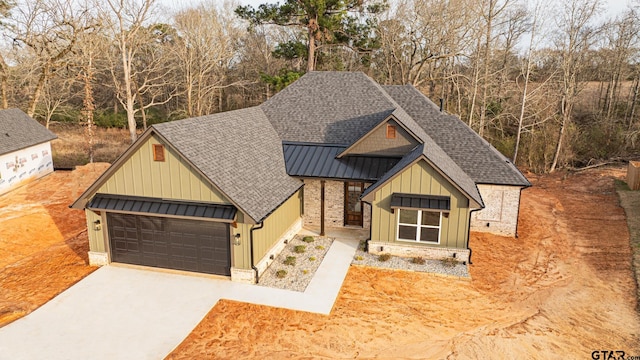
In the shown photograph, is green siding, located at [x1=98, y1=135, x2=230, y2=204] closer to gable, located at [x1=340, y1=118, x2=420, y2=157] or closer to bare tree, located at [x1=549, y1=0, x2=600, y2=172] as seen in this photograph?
gable, located at [x1=340, y1=118, x2=420, y2=157]

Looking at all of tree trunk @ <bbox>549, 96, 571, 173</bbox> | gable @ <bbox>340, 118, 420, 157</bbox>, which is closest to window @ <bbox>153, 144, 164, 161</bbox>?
gable @ <bbox>340, 118, 420, 157</bbox>

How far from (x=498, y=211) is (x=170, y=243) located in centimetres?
1444

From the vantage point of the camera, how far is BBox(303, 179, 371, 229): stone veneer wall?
752 inches

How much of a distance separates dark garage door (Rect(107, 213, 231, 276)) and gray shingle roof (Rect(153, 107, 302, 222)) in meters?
1.38

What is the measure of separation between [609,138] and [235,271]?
1279 inches

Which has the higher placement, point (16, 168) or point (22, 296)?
point (16, 168)

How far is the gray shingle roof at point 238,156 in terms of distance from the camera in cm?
1369

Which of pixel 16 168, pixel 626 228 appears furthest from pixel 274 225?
pixel 16 168

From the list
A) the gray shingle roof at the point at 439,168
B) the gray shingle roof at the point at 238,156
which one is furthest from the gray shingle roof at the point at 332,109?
the gray shingle roof at the point at 238,156

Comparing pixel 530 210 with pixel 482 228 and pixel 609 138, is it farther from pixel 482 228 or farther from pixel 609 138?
pixel 609 138

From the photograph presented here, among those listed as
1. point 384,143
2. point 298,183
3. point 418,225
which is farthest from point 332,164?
point 418,225

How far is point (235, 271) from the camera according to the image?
46.4 feet

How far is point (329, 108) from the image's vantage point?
69.2 ft

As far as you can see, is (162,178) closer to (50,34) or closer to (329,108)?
(329,108)
